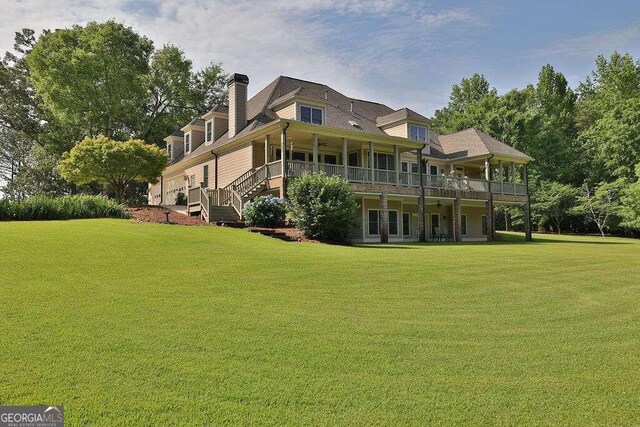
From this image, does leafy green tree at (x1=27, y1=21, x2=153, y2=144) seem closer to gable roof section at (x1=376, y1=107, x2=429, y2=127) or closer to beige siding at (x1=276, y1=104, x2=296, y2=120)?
beige siding at (x1=276, y1=104, x2=296, y2=120)

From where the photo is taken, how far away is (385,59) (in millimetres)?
17938

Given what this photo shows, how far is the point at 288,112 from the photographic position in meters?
23.9

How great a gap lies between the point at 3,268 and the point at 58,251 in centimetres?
177

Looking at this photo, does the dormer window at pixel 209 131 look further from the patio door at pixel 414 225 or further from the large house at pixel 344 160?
the patio door at pixel 414 225

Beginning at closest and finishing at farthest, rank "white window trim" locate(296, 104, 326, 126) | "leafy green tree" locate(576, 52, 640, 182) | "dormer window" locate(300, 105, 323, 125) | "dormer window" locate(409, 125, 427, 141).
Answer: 1. "white window trim" locate(296, 104, 326, 126)
2. "dormer window" locate(300, 105, 323, 125)
3. "dormer window" locate(409, 125, 427, 141)
4. "leafy green tree" locate(576, 52, 640, 182)

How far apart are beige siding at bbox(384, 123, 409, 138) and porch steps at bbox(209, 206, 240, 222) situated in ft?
39.6

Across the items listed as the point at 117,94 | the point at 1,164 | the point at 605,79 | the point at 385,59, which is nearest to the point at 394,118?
the point at 385,59

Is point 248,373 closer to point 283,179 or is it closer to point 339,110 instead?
point 283,179

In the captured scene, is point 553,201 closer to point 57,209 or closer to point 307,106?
point 307,106

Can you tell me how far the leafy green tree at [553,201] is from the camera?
40.0 meters

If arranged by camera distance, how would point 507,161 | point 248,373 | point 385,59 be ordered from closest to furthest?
1. point 248,373
2. point 385,59
3. point 507,161

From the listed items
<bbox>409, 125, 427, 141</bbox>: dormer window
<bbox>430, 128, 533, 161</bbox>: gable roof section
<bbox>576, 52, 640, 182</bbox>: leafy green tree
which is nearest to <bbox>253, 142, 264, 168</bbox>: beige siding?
<bbox>409, 125, 427, 141</bbox>: dormer window

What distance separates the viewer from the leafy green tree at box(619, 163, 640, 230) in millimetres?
33125

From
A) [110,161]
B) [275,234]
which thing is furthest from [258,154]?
[275,234]
